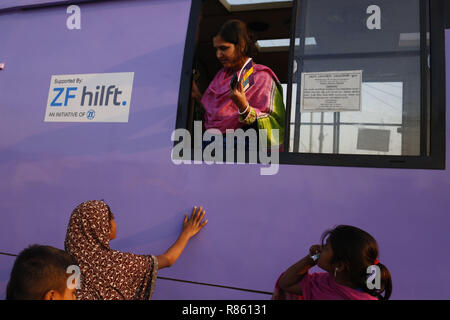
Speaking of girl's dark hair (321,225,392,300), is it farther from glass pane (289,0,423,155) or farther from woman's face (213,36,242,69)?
woman's face (213,36,242,69)

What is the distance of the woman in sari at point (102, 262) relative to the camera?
5.84ft

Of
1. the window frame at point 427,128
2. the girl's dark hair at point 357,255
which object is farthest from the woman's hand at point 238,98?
the girl's dark hair at point 357,255

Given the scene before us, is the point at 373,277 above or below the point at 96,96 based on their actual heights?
below

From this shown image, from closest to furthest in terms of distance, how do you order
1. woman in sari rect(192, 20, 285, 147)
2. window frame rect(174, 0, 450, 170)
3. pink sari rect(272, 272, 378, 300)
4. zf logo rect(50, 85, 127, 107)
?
1. pink sari rect(272, 272, 378, 300)
2. window frame rect(174, 0, 450, 170)
3. woman in sari rect(192, 20, 285, 147)
4. zf logo rect(50, 85, 127, 107)

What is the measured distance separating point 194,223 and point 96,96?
1.17 m

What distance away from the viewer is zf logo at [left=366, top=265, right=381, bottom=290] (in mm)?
1461

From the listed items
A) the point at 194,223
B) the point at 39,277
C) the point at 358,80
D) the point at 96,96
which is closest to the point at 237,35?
the point at 358,80

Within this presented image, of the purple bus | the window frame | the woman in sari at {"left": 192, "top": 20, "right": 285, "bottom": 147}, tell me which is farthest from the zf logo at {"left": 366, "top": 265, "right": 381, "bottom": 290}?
the woman in sari at {"left": 192, "top": 20, "right": 285, "bottom": 147}

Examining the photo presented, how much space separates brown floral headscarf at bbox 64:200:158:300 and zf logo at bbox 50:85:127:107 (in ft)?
3.12

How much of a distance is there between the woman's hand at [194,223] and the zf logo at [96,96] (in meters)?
0.92

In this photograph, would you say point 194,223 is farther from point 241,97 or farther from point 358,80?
Answer: point 358,80

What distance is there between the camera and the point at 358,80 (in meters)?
2.13

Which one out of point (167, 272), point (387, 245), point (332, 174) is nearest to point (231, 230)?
point (167, 272)

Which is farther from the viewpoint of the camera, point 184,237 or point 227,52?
point 227,52
